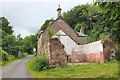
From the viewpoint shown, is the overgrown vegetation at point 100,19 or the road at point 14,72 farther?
the road at point 14,72

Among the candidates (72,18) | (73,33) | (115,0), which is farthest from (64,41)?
(72,18)

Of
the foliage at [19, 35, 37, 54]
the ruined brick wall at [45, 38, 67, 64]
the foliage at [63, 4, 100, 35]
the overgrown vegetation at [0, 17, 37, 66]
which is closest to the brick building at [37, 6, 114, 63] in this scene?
the ruined brick wall at [45, 38, 67, 64]

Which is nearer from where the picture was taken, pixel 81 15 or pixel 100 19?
pixel 100 19

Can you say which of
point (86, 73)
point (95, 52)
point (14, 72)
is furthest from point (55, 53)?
point (86, 73)

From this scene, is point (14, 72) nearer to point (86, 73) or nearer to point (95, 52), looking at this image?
point (86, 73)

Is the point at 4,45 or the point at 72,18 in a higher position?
the point at 72,18

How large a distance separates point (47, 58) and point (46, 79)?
7985 mm

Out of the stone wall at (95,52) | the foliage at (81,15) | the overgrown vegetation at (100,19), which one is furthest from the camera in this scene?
the foliage at (81,15)

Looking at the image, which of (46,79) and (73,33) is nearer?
(46,79)

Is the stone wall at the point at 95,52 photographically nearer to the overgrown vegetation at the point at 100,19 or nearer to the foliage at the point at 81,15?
the overgrown vegetation at the point at 100,19

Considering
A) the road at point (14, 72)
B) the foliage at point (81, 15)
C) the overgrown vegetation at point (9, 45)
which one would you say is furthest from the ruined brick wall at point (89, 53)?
the foliage at point (81, 15)

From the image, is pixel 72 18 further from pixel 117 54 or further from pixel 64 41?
pixel 117 54

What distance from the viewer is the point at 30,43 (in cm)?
8619

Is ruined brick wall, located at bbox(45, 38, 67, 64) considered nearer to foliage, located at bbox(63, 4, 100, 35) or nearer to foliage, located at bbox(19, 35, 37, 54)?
foliage, located at bbox(63, 4, 100, 35)
